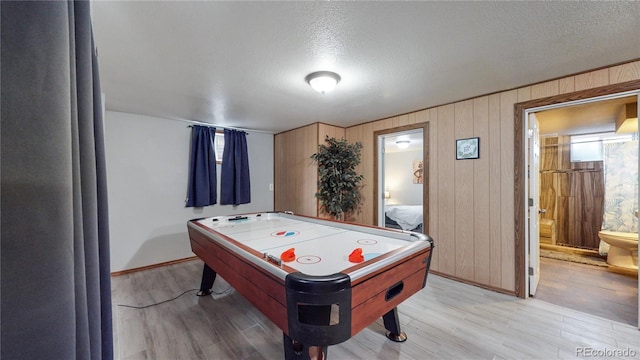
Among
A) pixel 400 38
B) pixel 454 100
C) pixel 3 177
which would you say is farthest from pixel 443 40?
pixel 3 177

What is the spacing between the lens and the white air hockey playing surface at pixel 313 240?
59.7 inches

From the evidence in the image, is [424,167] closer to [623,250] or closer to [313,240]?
[313,240]

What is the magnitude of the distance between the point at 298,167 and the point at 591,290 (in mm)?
4002

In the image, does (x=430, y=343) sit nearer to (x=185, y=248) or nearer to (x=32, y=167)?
(x=32, y=167)

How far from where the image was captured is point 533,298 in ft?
8.32

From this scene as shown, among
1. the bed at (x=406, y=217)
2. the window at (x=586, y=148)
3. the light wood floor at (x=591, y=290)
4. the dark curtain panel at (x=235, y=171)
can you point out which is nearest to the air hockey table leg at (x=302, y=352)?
the light wood floor at (x=591, y=290)

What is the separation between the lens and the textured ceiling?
4.63ft

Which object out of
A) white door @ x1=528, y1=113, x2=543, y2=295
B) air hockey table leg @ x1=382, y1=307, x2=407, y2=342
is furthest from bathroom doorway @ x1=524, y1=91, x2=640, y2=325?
air hockey table leg @ x1=382, y1=307, x2=407, y2=342

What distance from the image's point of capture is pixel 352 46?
176 centimetres

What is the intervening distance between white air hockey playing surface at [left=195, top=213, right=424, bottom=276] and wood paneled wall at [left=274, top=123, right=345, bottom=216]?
1278mm

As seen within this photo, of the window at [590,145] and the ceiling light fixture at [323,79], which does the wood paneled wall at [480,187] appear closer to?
the ceiling light fixture at [323,79]

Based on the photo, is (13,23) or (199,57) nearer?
(13,23)

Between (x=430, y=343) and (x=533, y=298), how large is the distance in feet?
4.92

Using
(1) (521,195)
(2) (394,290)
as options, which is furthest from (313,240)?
(1) (521,195)
